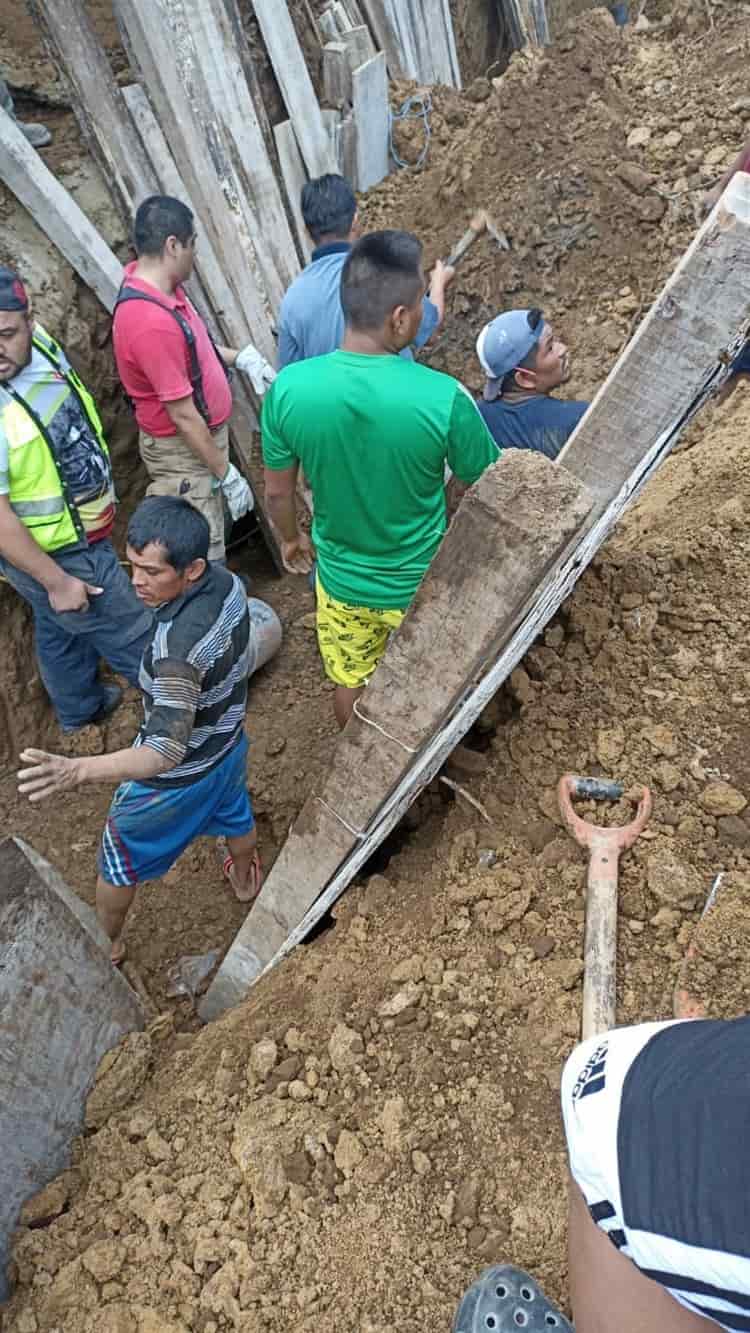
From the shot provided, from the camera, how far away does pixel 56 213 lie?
416cm

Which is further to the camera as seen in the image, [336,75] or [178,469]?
[336,75]

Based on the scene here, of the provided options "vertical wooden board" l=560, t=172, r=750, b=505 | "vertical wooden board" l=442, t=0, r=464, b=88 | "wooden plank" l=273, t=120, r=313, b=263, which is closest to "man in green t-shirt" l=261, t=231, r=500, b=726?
"vertical wooden board" l=560, t=172, r=750, b=505

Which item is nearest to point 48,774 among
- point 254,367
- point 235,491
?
point 235,491

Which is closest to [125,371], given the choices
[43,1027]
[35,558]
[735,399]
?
[35,558]

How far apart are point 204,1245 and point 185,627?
5.09 ft

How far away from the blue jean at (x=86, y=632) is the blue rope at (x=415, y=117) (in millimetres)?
4154

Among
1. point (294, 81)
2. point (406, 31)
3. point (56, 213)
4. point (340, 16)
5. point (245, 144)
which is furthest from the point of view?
point (406, 31)

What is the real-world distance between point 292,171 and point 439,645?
419 centimetres

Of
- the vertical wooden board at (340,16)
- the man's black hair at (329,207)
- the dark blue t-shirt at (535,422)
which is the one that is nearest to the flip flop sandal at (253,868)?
the dark blue t-shirt at (535,422)

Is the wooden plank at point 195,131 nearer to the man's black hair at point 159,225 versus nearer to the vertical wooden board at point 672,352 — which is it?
the man's black hair at point 159,225

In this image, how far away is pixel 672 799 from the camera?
2480 mm

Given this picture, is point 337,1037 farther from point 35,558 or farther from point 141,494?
point 141,494

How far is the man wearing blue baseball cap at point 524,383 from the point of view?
10.3 feet

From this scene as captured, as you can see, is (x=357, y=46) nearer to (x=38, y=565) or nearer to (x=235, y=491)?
(x=235, y=491)
